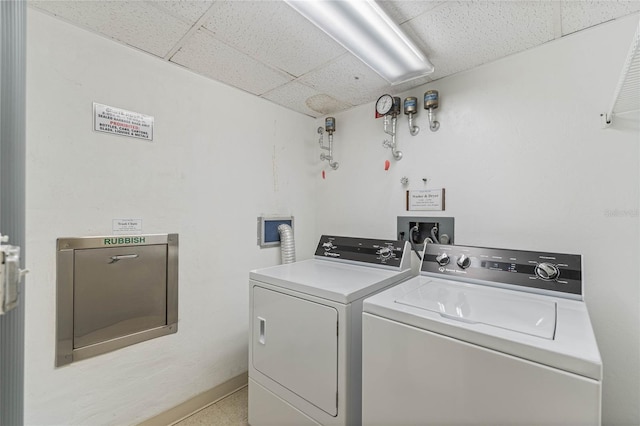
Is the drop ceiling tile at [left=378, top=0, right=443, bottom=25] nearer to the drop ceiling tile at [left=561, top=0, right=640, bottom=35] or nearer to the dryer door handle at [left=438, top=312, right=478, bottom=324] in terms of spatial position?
the drop ceiling tile at [left=561, top=0, right=640, bottom=35]

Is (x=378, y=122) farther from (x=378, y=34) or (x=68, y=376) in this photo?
(x=68, y=376)

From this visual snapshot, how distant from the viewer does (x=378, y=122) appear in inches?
87.4

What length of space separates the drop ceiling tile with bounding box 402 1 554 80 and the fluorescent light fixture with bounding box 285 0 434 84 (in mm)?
87

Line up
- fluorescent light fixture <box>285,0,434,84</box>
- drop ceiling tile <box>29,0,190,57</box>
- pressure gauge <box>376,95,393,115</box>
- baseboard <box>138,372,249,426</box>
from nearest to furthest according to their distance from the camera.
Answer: fluorescent light fixture <box>285,0,434,84</box> < drop ceiling tile <box>29,0,190,57</box> < baseboard <box>138,372,249,426</box> < pressure gauge <box>376,95,393,115</box>

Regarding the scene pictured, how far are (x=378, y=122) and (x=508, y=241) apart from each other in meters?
1.26

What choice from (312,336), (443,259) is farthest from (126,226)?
(443,259)

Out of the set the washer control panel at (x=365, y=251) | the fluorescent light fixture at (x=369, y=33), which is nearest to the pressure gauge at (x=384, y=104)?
the fluorescent light fixture at (x=369, y=33)

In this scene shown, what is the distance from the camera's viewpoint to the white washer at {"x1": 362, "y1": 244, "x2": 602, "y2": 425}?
773 millimetres

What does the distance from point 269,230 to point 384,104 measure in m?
1.34

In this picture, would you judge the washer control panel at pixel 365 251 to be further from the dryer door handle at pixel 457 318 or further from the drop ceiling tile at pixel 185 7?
the drop ceiling tile at pixel 185 7

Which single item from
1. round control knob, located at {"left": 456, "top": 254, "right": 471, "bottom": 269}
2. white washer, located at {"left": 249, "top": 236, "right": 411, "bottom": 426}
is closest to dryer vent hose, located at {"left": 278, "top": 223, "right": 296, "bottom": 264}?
white washer, located at {"left": 249, "top": 236, "right": 411, "bottom": 426}

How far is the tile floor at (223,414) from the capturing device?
5.81 feet

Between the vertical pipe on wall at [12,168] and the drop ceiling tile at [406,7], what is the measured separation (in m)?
1.30

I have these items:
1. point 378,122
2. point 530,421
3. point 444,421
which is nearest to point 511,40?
point 378,122
